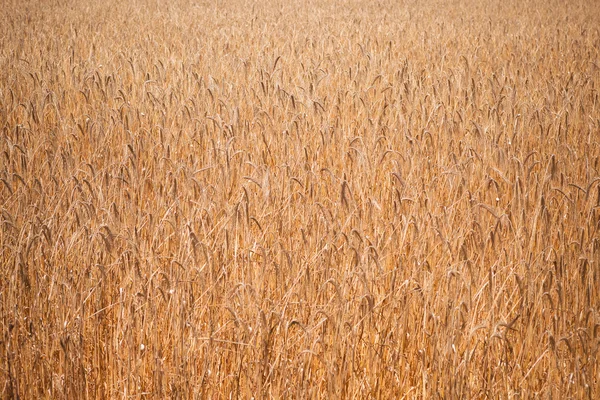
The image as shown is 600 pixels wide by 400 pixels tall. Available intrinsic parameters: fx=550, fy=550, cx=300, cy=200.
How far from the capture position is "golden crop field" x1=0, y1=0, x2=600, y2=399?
53.4 inches

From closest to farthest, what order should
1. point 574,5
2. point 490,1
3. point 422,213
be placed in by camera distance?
point 422,213 < point 574,5 < point 490,1

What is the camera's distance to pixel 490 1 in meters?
12.3

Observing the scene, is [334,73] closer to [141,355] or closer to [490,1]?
[141,355]

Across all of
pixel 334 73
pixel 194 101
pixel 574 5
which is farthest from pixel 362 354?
pixel 574 5

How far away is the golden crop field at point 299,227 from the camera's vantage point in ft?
4.45

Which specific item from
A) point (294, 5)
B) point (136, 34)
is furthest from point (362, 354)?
point (294, 5)

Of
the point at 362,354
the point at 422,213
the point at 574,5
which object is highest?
the point at 574,5

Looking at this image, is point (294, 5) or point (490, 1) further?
point (490, 1)

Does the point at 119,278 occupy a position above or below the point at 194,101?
below

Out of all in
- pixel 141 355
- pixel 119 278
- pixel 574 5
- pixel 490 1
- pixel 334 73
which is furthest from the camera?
pixel 490 1

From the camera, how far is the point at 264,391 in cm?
130

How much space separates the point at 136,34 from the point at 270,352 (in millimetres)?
6228

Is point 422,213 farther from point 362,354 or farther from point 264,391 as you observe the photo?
point 264,391

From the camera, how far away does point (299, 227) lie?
1.85 meters
